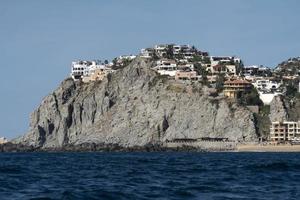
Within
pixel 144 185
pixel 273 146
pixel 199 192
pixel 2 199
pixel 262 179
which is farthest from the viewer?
pixel 273 146

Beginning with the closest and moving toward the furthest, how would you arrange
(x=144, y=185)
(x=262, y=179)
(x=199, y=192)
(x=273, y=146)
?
(x=199, y=192)
(x=144, y=185)
(x=262, y=179)
(x=273, y=146)

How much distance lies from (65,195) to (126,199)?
3261 millimetres

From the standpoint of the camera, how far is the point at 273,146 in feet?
642

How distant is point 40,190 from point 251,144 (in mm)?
156600

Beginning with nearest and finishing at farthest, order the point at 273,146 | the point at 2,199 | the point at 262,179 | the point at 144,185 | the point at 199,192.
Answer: the point at 2,199 < the point at 199,192 < the point at 144,185 < the point at 262,179 < the point at 273,146

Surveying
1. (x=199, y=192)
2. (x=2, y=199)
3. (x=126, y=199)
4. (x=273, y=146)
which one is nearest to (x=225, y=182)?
(x=199, y=192)

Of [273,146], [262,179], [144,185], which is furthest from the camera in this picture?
[273,146]

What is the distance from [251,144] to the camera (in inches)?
7776

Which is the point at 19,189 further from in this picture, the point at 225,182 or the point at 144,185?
the point at 225,182

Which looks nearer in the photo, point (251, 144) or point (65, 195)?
point (65, 195)

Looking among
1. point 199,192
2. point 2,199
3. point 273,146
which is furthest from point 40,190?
point 273,146

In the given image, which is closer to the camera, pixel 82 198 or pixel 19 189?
pixel 82 198

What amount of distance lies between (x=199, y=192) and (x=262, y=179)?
1221 cm

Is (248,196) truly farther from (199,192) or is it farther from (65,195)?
(65,195)
